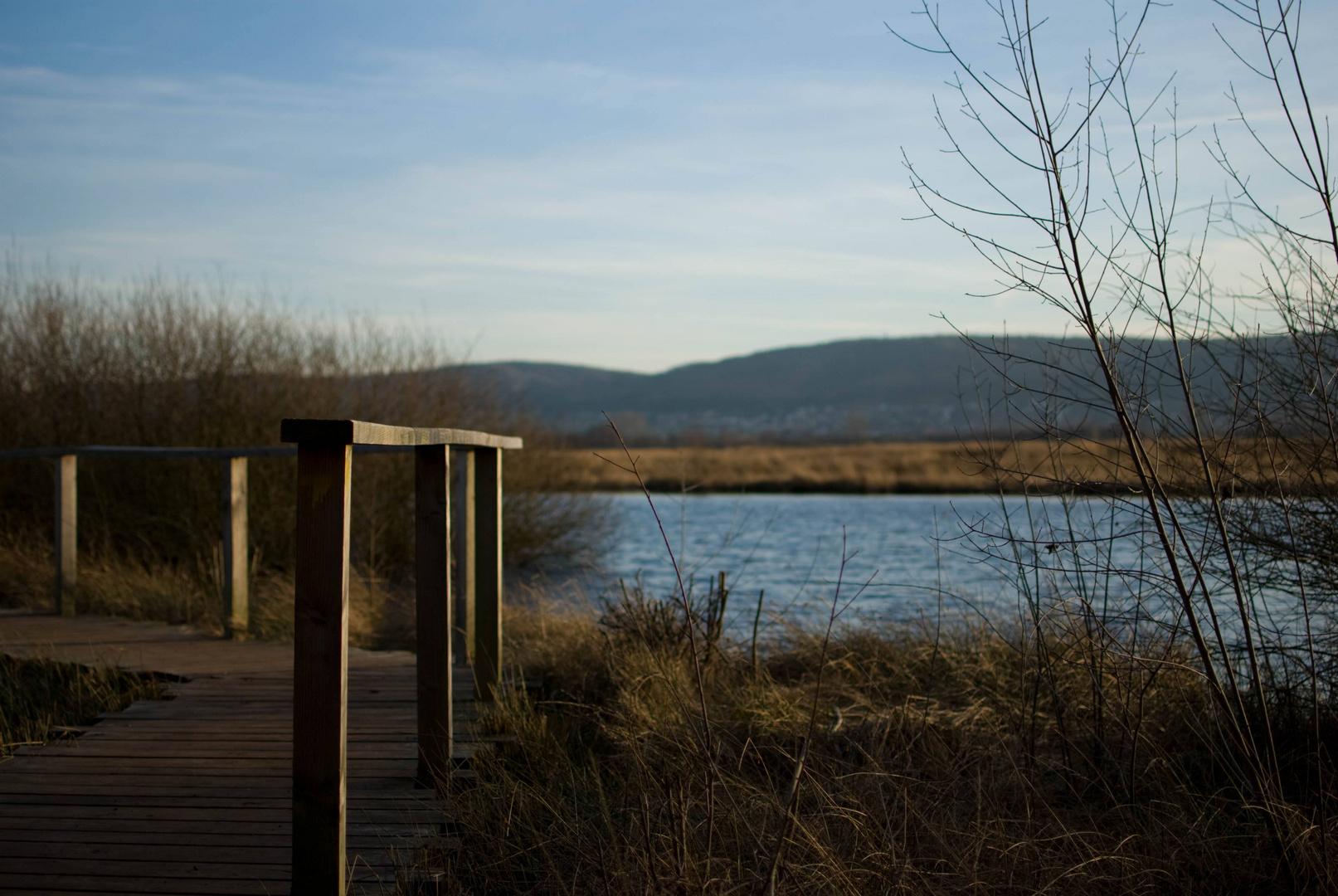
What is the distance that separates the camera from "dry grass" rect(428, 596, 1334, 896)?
2.97m

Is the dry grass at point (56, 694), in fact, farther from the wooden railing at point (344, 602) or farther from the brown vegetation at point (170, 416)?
the brown vegetation at point (170, 416)

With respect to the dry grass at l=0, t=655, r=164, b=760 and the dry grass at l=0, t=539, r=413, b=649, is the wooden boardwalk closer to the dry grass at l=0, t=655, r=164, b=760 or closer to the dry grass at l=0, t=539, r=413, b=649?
the dry grass at l=0, t=655, r=164, b=760

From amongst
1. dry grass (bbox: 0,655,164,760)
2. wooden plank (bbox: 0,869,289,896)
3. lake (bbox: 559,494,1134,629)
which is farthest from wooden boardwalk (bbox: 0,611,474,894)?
lake (bbox: 559,494,1134,629)

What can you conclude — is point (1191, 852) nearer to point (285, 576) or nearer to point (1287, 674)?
point (1287, 674)

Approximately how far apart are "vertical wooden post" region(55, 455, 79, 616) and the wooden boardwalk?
70.3 inches

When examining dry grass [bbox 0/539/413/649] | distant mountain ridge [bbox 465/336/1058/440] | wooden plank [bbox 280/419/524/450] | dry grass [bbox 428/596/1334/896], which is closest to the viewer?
wooden plank [bbox 280/419/524/450]

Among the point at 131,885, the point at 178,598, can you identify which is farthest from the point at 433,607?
the point at 178,598

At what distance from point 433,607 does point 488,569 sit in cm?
139

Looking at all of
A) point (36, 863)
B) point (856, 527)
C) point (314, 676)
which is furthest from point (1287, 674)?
point (856, 527)

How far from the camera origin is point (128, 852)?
10.2 ft

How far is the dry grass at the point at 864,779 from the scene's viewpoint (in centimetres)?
297

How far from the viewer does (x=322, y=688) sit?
2.58 m

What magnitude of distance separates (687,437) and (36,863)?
51844mm

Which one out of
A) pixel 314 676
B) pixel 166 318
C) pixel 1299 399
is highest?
pixel 166 318
